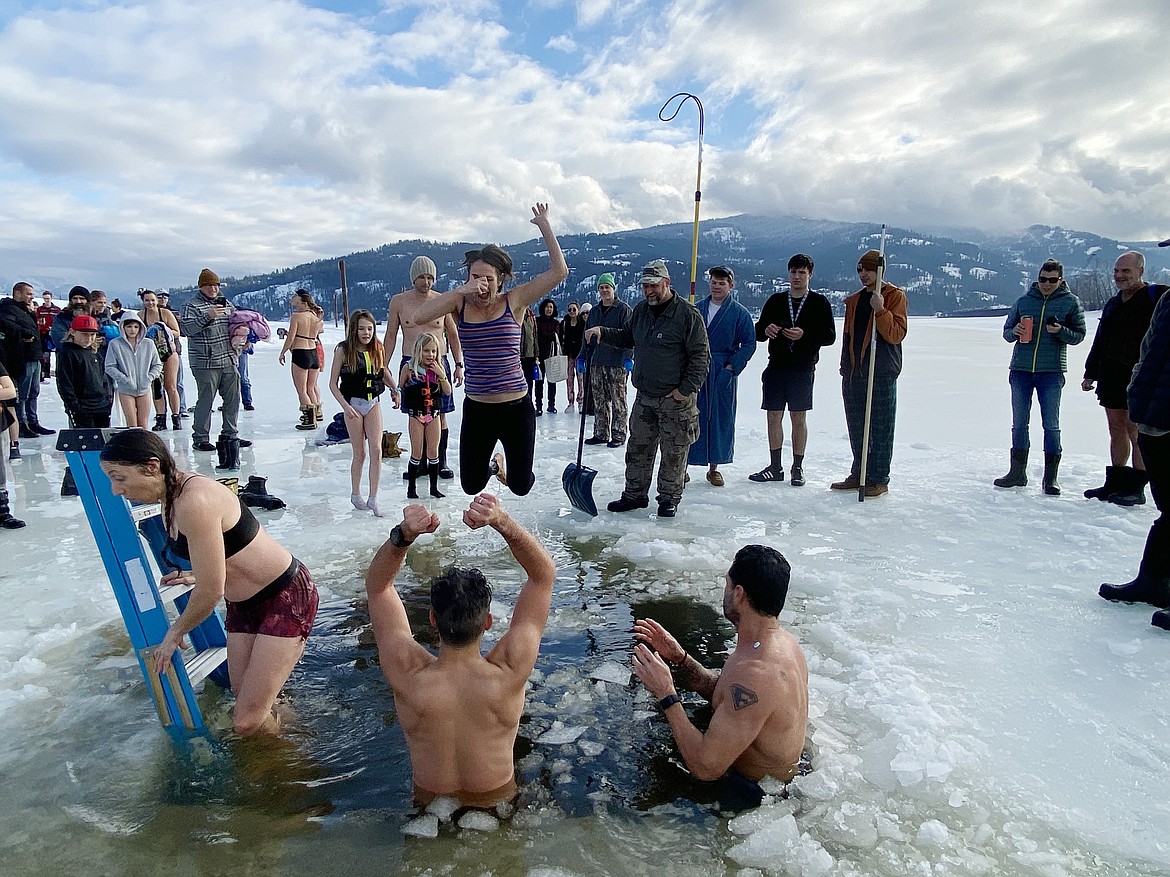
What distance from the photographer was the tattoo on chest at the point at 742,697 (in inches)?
99.5

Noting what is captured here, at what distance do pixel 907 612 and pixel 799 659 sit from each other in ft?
5.94

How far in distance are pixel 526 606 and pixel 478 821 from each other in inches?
31.8

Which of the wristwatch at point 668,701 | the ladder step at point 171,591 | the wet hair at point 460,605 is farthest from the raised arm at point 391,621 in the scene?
the ladder step at point 171,591

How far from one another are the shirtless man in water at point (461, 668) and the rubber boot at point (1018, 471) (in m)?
5.79

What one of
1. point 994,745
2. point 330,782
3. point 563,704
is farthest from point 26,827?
point 994,745

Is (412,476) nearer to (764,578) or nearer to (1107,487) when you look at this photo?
(764,578)

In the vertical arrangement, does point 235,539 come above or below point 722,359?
below

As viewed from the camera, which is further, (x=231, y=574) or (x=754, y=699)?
(x=231, y=574)

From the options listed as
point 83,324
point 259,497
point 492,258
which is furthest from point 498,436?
point 83,324

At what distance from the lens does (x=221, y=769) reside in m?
2.83

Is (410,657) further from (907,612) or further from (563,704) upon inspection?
(907,612)

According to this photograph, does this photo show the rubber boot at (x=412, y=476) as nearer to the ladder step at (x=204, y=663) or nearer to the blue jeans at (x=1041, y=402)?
the ladder step at (x=204, y=663)

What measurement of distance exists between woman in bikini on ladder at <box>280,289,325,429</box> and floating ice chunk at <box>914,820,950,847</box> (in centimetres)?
917

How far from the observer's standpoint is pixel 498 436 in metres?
4.84
